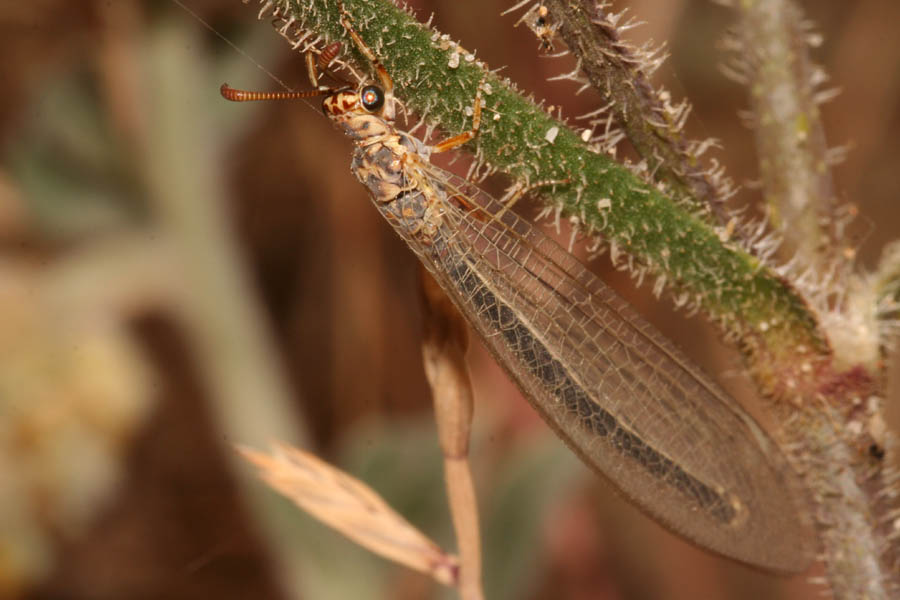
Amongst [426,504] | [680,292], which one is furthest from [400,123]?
[426,504]

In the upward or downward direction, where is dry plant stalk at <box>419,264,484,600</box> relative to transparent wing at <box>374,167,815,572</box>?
downward

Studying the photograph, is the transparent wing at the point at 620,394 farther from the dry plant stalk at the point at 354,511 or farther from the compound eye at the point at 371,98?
the dry plant stalk at the point at 354,511

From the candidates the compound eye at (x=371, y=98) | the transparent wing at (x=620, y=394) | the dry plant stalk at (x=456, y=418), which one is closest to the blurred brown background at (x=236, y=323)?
the transparent wing at (x=620, y=394)

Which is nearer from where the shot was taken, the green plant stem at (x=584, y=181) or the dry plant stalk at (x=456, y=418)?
the green plant stem at (x=584, y=181)

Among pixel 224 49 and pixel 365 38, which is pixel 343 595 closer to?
pixel 224 49

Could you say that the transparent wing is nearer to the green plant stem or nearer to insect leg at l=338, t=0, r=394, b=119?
the green plant stem

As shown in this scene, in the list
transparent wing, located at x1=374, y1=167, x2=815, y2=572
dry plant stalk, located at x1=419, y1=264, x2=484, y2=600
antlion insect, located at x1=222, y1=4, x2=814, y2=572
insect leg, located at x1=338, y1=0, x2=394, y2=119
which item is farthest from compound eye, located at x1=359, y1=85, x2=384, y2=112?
dry plant stalk, located at x1=419, y1=264, x2=484, y2=600
